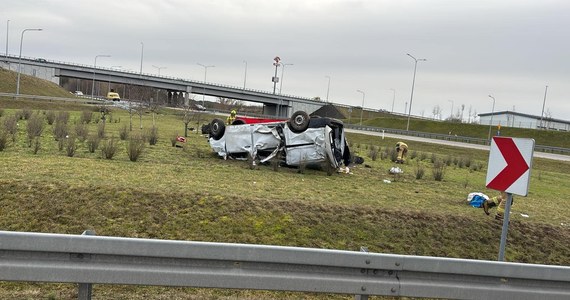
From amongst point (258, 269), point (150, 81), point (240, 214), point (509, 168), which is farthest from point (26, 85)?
point (258, 269)

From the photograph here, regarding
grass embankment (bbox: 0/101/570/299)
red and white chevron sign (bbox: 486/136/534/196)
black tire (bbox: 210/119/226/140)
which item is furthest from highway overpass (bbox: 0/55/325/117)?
red and white chevron sign (bbox: 486/136/534/196)

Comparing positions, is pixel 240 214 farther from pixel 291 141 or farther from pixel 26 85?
pixel 26 85

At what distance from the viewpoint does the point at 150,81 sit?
3829 inches

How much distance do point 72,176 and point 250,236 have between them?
407 centimetres

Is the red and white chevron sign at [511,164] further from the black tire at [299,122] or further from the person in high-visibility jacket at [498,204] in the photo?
the black tire at [299,122]

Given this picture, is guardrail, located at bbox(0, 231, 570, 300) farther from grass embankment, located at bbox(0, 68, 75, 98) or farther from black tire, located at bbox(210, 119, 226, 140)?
grass embankment, located at bbox(0, 68, 75, 98)

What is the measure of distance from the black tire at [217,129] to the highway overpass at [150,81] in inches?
2982

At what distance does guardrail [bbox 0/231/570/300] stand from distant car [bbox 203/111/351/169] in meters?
9.73

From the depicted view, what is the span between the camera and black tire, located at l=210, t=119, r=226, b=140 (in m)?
15.2

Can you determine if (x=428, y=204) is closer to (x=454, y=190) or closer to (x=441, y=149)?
(x=454, y=190)

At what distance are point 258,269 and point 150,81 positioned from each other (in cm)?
9834

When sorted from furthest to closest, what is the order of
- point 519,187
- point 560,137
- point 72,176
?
point 560,137 → point 72,176 → point 519,187

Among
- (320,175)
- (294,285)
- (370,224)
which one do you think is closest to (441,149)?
(320,175)

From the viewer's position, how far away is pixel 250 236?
24.1 ft
